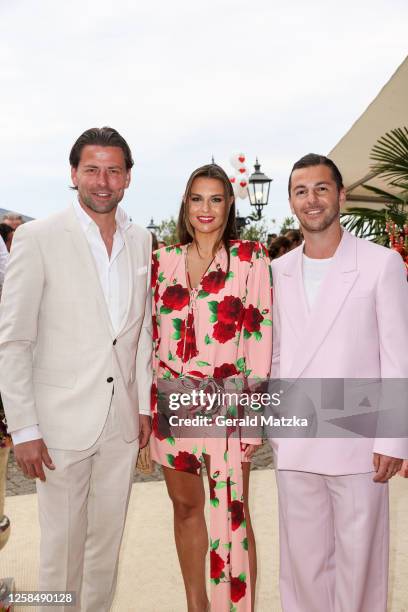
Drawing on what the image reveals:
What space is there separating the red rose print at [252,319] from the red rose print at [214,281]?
0.61 ft

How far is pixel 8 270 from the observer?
257 cm

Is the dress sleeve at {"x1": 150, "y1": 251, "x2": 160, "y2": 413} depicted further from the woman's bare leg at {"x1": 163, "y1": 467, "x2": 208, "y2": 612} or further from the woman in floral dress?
the woman's bare leg at {"x1": 163, "y1": 467, "x2": 208, "y2": 612}

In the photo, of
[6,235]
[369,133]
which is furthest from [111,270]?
[6,235]

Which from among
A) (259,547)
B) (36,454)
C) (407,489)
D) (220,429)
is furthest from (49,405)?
(407,489)

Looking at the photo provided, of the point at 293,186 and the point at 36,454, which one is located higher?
the point at 293,186

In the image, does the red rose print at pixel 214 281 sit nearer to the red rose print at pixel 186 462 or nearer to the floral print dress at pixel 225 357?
the floral print dress at pixel 225 357

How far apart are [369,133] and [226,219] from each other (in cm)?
500

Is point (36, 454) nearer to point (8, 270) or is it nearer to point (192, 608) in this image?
point (8, 270)

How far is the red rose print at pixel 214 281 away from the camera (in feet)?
9.73

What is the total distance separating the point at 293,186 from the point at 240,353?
0.83 m

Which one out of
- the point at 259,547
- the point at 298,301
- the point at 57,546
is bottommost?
the point at 259,547

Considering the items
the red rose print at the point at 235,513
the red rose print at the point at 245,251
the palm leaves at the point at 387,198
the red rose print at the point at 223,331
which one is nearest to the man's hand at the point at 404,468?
the red rose print at the point at 235,513

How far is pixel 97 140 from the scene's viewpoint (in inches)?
107

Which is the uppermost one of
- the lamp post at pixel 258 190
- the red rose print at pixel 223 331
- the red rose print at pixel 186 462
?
the lamp post at pixel 258 190
